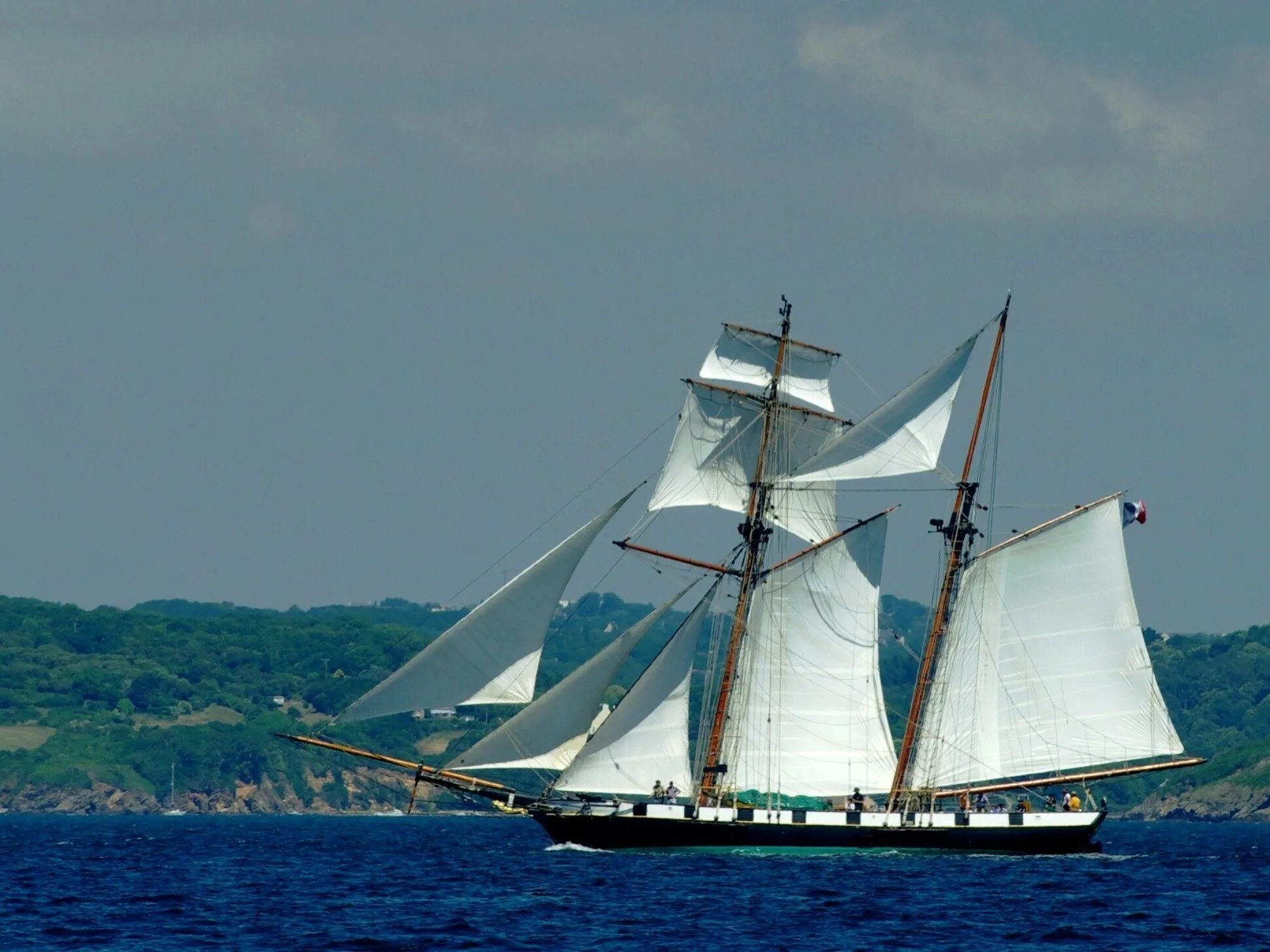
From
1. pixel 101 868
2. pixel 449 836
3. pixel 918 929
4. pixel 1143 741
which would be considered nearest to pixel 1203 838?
pixel 449 836

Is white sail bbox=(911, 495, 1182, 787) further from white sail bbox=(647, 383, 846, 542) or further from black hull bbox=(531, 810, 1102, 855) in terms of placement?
white sail bbox=(647, 383, 846, 542)

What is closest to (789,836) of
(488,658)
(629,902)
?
(488,658)

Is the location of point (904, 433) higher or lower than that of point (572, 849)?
higher

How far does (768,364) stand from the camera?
324 ft

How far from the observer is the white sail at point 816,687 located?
94.9 meters

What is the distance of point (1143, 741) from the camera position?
304ft

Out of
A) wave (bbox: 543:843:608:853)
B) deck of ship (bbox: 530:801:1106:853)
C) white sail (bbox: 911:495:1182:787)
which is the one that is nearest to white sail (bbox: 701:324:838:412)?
white sail (bbox: 911:495:1182:787)

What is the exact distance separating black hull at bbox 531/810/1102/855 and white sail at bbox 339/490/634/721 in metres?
7.82

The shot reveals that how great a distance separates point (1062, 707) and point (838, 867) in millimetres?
11620

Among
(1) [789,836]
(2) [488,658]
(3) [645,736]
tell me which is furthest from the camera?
(1) [789,836]

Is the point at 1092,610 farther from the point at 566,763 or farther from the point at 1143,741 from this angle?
the point at 566,763

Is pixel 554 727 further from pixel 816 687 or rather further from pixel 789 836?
pixel 816 687

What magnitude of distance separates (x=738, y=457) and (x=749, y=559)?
14.8ft

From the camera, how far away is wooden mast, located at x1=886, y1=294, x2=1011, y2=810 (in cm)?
9675
